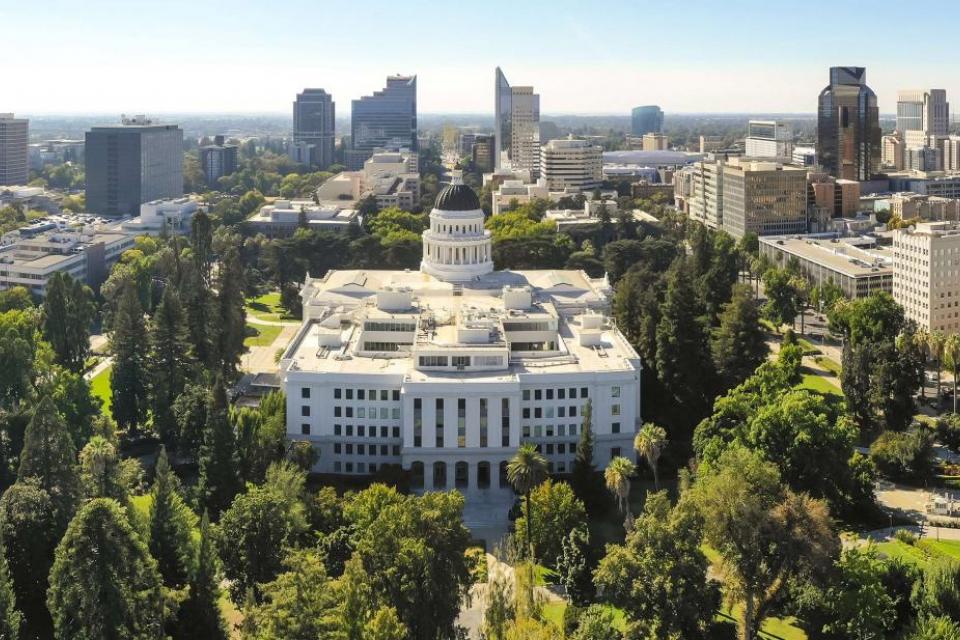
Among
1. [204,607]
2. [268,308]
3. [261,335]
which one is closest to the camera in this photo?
[204,607]

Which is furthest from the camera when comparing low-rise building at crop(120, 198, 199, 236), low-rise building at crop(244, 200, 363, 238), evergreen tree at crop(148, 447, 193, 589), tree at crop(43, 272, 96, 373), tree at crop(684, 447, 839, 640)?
low-rise building at crop(120, 198, 199, 236)

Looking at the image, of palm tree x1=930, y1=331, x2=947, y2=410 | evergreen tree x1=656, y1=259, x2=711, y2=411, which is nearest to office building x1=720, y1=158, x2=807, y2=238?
palm tree x1=930, y1=331, x2=947, y2=410

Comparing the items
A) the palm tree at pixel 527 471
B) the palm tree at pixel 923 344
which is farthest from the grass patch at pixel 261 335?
the palm tree at pixel 923 344

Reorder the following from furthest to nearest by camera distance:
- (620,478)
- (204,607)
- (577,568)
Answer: (620,478) < (577,568) < (204,607)

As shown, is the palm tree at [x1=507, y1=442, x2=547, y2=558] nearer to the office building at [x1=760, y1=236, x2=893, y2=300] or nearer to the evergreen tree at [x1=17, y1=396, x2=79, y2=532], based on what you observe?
the evergreen tree at [x1=17, y1=396, x2=79, y2=532]

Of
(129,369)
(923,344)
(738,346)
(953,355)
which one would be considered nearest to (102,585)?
(129,369)

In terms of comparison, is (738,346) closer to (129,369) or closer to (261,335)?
(129,369)

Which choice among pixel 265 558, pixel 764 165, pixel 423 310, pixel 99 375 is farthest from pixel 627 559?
pixel 764 165
